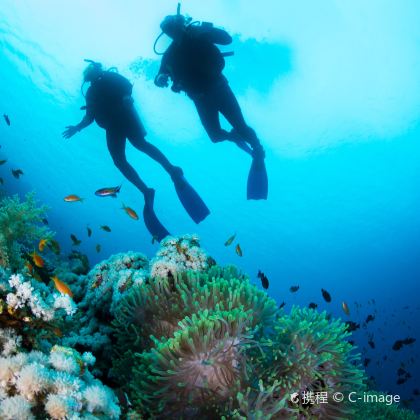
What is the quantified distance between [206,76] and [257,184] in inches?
128

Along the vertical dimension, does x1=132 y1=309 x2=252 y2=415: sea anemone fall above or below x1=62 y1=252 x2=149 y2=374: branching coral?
below

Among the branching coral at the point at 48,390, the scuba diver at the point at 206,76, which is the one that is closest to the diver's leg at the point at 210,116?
the scuba diver at the point at 206,76

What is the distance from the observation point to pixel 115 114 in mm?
10500

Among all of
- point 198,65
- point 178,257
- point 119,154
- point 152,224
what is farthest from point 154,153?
point 178,257

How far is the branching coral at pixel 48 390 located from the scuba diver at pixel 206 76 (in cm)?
786

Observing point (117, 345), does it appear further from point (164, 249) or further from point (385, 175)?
point (385, 175)

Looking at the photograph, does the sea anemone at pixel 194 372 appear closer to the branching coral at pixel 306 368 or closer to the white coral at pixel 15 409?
the branching coral at pixel 306 368

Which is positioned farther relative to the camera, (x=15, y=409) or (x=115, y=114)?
(x=115, y=114)

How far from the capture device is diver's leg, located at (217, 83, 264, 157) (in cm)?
976

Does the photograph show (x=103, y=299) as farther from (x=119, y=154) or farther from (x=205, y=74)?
(x=119, y=154)

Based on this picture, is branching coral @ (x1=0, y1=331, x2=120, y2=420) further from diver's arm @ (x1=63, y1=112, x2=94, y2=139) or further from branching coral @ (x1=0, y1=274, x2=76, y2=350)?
diver's arm @ (x1=63, y1=112, x2=94, y2=139)

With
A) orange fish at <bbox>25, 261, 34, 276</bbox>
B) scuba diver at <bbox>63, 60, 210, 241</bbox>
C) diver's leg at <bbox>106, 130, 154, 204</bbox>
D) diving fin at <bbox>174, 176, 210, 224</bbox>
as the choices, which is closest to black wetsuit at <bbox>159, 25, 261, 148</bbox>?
diving fin at <bbox>174, 176, 210, 224</bbox>

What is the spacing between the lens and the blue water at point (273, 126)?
→ 24766 mm

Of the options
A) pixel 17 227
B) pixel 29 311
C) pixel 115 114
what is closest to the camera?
pixel 29 311
